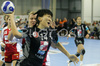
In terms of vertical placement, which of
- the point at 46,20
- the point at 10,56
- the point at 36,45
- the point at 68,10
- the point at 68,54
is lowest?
the point at 10,56

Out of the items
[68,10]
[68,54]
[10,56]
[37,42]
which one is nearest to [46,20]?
[37,42]

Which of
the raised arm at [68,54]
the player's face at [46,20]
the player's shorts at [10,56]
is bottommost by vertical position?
the player's shorts at [10,56]

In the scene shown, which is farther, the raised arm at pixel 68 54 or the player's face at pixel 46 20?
the raised arm at pixel 68 54

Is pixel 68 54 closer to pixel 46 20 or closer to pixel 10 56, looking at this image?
pixel 46 20

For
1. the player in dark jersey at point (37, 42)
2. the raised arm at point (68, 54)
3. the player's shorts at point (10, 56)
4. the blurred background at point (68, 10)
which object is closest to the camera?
the player in dark jersey at point (37, 42)

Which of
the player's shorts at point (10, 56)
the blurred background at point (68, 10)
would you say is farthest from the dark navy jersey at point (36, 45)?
the blurred background at point (68, 10)

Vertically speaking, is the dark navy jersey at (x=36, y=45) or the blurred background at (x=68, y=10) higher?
the blurred background at (x=68, y=10)

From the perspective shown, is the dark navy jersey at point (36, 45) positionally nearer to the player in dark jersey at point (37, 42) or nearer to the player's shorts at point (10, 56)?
the player in dark jersey at point (37, 42)

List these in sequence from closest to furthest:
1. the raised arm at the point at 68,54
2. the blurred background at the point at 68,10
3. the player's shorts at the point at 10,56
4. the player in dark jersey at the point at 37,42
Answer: the player in dark jersey at the point at 37,42 < the raised arm at the point at 68,54 < the player's shorts at the point at 10,56 < the blurred background at the point at 68,10

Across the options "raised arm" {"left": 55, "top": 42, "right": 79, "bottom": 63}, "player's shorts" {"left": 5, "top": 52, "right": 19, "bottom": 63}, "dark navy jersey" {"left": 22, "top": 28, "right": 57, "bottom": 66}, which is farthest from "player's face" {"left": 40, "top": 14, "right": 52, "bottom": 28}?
"player's shorts" {"left": 5, "top": 52, "right": 19, "bottom": 63}

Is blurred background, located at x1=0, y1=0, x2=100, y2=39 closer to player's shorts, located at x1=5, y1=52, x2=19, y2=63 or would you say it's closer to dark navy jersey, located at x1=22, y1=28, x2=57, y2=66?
player's shorts, located at x1=5, y1=52, x2=19, y2=63

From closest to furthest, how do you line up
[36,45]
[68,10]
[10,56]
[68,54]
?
[36,45] < [68,54] < [10,56] < [68,10]

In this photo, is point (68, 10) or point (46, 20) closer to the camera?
point (46, 20)

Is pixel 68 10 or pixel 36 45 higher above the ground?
pixel 68 10
